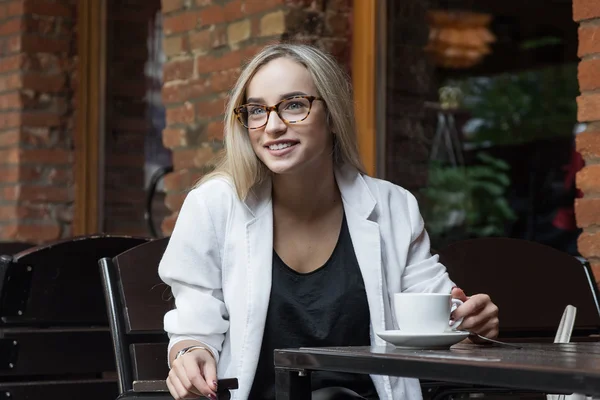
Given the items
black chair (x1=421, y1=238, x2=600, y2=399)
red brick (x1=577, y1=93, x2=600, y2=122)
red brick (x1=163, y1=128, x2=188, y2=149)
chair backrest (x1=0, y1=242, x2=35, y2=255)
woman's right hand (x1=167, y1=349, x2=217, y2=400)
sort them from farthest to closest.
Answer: red brick (x1=163, y1=128, x2=188, y2=149)
chair backrest (x1=0, y1=242, x2=35, y2=255)
red brick (x1=577, y1=93, x2=600, y2=122)
black chair (x1=421, y1=238, x2=600, y2=399)
woman's right hand (x1=167, y1=349, x2=217, y2=400)

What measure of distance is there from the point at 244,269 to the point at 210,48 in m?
2.08

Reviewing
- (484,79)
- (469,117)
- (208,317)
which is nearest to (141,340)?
(208,317)

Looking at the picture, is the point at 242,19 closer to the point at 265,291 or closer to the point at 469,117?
the point at 469,117

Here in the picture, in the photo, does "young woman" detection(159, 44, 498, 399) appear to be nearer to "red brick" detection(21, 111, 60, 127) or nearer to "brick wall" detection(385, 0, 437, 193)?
"brick wall" detection(385, 0, 437, 193)

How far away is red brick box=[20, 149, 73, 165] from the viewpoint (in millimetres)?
5672

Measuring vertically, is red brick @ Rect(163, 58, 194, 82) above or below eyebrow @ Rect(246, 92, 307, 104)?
above

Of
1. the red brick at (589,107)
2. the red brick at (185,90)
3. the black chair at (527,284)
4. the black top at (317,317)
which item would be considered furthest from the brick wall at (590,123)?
the red brick at (185,90)

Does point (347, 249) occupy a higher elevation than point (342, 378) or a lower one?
higher

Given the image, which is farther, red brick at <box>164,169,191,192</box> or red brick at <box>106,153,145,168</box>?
red brick at <box>106,153,145,168</box>

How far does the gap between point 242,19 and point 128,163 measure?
1.86 meters

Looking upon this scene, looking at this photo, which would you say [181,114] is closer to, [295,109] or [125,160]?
[125,160]

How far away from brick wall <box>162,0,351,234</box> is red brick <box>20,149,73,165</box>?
134cm

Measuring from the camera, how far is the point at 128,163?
229 inches

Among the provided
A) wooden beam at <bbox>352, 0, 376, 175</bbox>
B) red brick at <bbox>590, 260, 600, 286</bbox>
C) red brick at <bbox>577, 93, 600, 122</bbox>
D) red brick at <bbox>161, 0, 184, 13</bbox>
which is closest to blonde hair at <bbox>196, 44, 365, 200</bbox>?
red brick at <bbox>577, 93, 600, 122</bbox>
